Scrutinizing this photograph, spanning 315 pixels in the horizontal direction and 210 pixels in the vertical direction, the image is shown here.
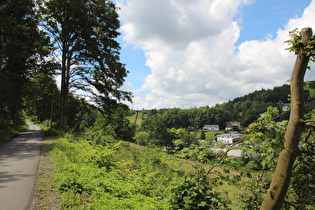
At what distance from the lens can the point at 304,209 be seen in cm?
306

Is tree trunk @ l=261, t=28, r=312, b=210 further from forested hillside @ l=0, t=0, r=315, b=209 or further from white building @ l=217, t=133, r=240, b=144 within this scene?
white building @ l=217, t=133, r=240, b=144

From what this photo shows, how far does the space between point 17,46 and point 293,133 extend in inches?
751

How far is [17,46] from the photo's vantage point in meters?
14.8

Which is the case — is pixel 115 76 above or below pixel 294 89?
above

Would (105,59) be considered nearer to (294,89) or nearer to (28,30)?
(28,30)

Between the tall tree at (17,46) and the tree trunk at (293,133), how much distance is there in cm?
1776

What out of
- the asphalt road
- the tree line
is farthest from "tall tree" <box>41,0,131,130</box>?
the asphalt road

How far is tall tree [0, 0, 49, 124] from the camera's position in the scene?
14337mm

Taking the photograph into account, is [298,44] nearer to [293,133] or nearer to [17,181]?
[293,133]

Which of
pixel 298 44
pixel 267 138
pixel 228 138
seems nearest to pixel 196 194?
pixel 228 138

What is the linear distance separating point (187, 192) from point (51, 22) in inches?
771

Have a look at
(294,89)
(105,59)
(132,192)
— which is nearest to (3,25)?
(105,59)

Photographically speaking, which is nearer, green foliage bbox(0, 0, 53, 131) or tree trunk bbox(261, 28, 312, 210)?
tree trunk bbox(261, 28, 312, 210)

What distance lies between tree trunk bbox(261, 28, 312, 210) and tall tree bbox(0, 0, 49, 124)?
17757 millimetres
